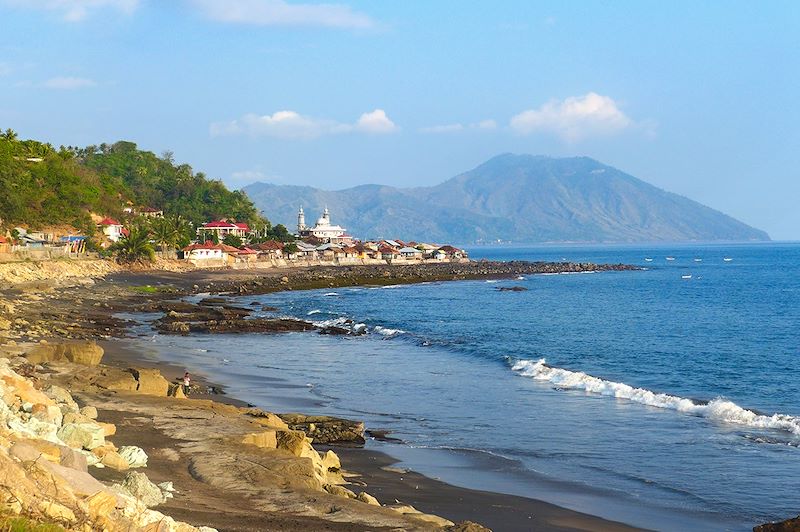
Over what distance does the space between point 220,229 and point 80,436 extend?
117726 millimetres

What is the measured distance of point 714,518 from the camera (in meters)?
14.4

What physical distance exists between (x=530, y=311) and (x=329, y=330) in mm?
21082

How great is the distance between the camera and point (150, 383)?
20859 millimetres

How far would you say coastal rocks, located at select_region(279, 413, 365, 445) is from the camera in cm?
1927

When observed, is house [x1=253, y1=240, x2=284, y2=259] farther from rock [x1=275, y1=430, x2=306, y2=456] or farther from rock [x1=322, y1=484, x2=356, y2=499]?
rock [x1=322, y1=484, x2=356, y2=499]

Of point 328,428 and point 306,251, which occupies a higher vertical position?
point 306,251

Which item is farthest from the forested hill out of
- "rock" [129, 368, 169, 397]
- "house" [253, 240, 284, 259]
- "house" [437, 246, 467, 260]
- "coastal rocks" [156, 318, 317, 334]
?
"rock" [129, 368, 169, 397]

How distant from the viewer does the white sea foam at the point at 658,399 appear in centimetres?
2212

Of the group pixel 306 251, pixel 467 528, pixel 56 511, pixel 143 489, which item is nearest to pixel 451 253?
pixel 306 251

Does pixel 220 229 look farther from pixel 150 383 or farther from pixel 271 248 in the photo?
pixel 150 383

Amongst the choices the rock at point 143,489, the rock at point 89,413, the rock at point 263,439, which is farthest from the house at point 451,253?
the rock at point 143,489

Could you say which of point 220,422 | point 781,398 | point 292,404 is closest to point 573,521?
point 220,422

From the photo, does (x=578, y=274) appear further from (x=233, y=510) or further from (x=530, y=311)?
(x=233, y=510)

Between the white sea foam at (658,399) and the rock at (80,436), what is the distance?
16457mm
